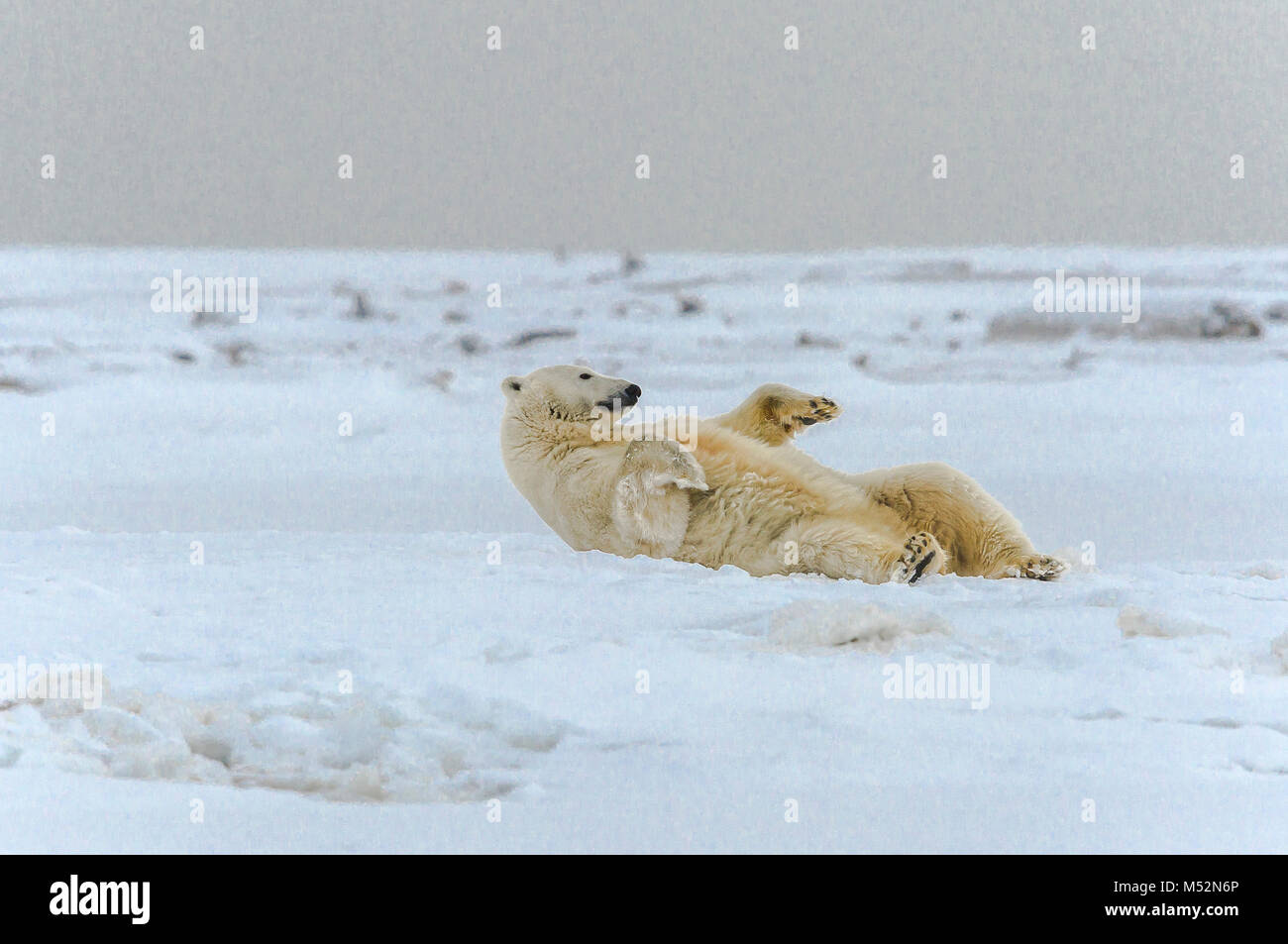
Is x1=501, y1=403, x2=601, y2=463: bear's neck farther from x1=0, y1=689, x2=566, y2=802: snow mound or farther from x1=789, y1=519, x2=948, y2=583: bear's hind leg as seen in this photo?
x1=0, y1=689, x2=566, y2=802: snow mound

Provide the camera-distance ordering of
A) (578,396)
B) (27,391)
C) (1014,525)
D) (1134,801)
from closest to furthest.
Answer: (1134,801), (1014,525), (578,396), (27,391)

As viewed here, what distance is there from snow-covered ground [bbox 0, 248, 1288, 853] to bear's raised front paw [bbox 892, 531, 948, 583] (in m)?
0.09

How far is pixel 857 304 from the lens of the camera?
9250mm

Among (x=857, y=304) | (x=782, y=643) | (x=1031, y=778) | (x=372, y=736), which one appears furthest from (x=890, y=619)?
(x=857, y=304)

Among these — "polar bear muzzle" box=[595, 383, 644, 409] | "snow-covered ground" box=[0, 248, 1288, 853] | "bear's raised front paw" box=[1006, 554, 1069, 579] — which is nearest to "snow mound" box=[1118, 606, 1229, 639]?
"snow-covered ground" box=[0, 248, 1288, 853]

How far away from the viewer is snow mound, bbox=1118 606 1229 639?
307cm

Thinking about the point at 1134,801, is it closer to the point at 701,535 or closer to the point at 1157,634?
the point at 1157,634

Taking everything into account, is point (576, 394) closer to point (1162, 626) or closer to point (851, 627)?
point (851, 627)

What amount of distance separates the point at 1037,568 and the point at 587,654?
153 cm

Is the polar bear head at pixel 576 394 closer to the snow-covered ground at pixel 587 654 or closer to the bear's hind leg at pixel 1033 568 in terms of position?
the snow-covered ground at pixel 587 654

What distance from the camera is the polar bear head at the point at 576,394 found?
4.34 m

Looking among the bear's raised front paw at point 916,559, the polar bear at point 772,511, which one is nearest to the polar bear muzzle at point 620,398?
Result: the polar bear at point 772,511

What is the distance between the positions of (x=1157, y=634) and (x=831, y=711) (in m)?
0.99

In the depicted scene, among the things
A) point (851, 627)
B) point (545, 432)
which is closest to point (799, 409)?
point (545, 432)
